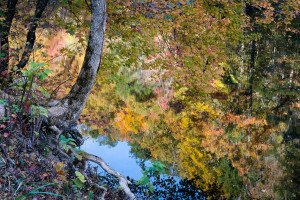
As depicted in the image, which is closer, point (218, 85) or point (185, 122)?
point (185, 122)

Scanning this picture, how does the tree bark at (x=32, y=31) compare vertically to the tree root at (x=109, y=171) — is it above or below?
above

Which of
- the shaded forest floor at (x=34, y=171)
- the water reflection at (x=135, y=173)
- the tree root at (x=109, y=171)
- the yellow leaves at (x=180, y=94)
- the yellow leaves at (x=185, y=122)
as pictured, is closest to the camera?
the shaded forest floor at (x=34, y=171)

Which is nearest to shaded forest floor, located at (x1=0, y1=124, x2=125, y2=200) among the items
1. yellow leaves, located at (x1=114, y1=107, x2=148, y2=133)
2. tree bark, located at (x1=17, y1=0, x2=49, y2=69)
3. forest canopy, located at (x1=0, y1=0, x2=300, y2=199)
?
forest canopy, located at (x1=0, y1=0, x2=300, y2=199)

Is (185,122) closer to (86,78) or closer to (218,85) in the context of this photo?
(86,78)

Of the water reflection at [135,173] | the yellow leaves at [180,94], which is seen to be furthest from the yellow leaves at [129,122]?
the yellow leaves at [180,94]

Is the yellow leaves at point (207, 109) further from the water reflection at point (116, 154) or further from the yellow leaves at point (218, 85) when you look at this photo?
the water reflection at point (116, 154)

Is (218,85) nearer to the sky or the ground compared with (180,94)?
nearer to the sky

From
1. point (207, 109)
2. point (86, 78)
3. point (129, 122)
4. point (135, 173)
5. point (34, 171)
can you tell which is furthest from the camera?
point (207, 109)

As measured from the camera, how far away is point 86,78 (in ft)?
18.2

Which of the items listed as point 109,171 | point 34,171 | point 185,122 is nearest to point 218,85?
point 185,122

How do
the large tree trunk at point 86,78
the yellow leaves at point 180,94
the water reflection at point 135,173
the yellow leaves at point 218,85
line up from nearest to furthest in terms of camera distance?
1. the large tree trunk at point 86,78
2. the water reflection at point 135,173
3. the yellow leaves at point 180,94
4. the yellow leaves at point 218,85

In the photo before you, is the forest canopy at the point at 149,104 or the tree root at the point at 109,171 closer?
the forest canopy at the point at 149,104

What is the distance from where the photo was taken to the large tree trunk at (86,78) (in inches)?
210

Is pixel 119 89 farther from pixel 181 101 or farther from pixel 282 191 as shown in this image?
pixel 282 191
